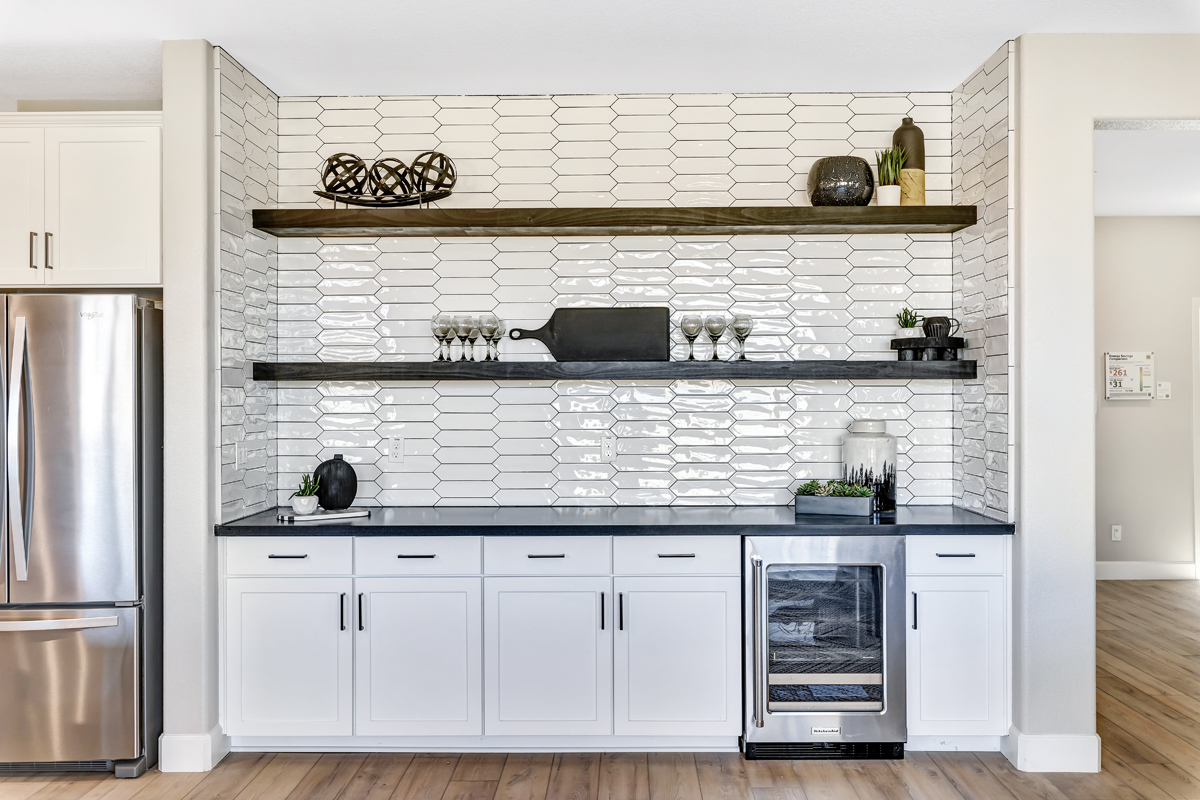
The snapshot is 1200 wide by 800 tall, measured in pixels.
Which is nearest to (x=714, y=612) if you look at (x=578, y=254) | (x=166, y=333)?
(x=578, y=254)

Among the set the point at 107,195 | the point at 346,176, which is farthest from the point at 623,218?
the point at 107,195

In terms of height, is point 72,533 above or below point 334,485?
below

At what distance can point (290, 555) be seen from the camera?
2930 millimetres

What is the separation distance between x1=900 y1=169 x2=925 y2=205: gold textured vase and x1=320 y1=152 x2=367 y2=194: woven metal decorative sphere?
7.28 feet

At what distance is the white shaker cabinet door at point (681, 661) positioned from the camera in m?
2.89

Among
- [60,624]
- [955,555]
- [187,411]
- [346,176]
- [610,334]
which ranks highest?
[346,176]

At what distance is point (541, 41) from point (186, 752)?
289 centimetres

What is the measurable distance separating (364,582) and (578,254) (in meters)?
1.60

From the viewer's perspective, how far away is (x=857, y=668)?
289 cm

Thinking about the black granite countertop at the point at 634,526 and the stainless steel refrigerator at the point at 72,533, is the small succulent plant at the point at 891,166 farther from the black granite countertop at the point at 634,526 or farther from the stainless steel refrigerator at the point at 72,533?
the stainless steel refrigerator at the point at 72,533

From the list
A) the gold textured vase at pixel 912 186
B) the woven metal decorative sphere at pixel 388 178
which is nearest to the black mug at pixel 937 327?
the gold textured vase at pixel 912 186

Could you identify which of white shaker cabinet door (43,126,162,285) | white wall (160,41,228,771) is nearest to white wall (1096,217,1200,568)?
white wall (160,41,228,771)

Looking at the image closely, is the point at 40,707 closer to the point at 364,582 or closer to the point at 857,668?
the point at 364,582

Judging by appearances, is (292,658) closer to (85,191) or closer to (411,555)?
(411,555)
